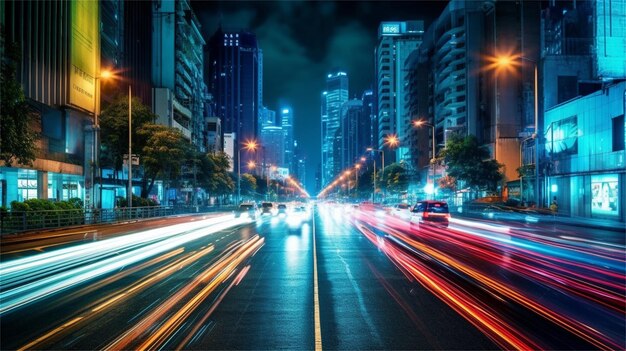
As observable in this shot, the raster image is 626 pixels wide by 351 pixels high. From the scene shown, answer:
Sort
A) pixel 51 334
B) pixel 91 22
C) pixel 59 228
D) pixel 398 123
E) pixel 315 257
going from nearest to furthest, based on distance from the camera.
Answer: pixel 51 334, pixel 315 257, pixel 59 228, pixel 91 22, pixel 398 123

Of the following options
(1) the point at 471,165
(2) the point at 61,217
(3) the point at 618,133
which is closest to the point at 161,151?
(2) the point at 61,217

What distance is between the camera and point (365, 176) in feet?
529

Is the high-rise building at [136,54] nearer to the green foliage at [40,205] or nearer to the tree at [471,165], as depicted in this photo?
the green foliage at [40,205]

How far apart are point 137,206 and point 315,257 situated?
128ft

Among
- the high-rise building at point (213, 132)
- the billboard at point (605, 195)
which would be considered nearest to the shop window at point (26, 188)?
the billboard at point (605, 195)

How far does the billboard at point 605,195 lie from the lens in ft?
136

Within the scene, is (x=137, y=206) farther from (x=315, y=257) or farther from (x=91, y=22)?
(x=315, y=257)

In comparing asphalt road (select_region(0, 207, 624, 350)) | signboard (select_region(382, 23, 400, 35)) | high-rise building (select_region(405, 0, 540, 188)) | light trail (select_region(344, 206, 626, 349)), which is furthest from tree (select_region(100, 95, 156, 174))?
signboard (select_region(382, 23, 400, 35))

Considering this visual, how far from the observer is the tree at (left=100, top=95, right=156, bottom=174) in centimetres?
5300

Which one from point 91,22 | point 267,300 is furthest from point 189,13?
point 267,300

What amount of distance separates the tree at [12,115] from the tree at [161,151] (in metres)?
24.9

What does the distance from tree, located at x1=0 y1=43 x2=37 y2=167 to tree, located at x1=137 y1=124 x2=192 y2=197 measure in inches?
980

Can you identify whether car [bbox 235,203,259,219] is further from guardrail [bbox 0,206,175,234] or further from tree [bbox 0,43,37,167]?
tree [bbox 0,43,37,167]

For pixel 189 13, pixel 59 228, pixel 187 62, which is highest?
pixel 189 13
